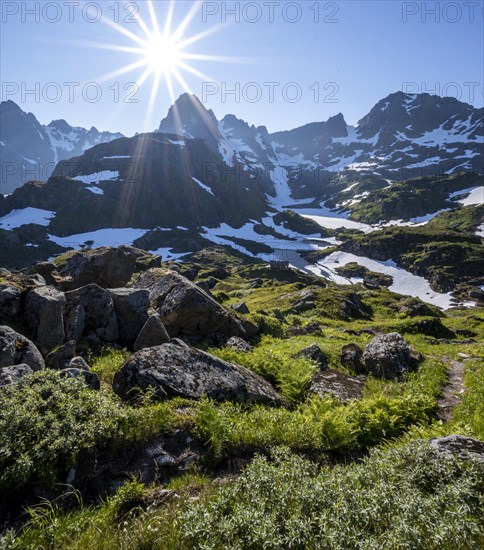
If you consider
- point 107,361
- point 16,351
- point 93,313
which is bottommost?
point 107,361

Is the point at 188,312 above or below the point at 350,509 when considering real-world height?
above

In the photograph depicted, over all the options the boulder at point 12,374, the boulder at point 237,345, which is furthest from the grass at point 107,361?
the boulder at point 237,345

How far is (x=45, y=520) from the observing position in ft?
16.2

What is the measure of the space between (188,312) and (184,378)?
771cm

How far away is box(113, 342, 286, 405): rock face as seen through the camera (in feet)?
28.2

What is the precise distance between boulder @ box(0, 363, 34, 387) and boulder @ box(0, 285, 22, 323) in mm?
5126

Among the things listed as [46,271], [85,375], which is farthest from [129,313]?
[46,271]

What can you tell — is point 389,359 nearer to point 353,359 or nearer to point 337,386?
point 353,359

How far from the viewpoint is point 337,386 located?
40.3 ft

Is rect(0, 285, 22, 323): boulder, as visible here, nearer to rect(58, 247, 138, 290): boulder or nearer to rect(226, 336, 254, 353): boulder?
rect(226, 336, 254, 353): boulder

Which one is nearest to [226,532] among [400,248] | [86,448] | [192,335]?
[86,448]

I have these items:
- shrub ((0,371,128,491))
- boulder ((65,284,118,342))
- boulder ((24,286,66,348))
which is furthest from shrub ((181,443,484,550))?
boulder ((65,284,118,342))

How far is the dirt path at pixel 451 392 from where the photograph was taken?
1067cm

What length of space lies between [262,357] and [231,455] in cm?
656
